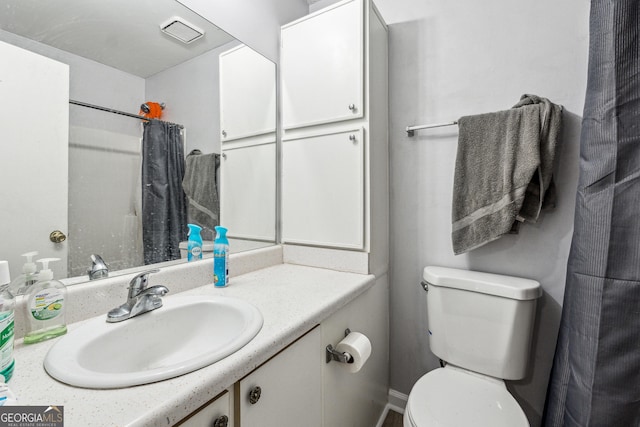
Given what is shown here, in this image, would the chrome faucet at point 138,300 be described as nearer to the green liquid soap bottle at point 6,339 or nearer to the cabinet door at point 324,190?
the green liquid soap bottle at point 6,339

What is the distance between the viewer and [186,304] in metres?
0.87

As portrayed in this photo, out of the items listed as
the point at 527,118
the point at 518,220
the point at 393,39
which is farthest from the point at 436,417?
the point at 393,39

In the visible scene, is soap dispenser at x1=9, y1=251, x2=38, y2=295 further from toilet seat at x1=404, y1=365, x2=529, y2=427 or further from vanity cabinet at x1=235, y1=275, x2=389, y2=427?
toilet seat at x1=404, y1=365, x2=529, y2=427

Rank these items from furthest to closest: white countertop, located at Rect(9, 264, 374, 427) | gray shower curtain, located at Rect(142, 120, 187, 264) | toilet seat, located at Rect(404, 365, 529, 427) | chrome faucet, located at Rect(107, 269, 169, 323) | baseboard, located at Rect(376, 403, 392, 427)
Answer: baseboard, located at Rect(376, 403, 392, 427) < gray shower curtain, located at Rect(142, 120, 187, 264) < toilet seat, located at Rect(404, 365, 529, 427) < chrome faucet, located at Rect(107, 269, 169, 323) < white countertop, located at Rect(9, 264, 374, 427)

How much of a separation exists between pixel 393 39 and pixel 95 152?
1447 mm

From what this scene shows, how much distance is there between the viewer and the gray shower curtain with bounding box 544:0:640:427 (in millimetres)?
857

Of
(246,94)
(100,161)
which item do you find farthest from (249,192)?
(100,161)

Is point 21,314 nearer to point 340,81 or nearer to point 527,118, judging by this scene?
point 340,81

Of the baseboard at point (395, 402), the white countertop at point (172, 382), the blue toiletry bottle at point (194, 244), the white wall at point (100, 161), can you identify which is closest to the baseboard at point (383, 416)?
the baseboard at point (395, 402)

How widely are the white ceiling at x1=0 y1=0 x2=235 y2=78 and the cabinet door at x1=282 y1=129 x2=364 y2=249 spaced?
2.05ft

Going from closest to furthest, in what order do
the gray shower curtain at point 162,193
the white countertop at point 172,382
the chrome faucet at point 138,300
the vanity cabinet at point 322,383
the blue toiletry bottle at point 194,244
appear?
the white countertop at point 172,382 → the vanity cabinet at point 322,383 → the chrome faucet at point 138,300 → the gray shower curtain at point 162,193 → the blue toiletry bottle at point 194,244

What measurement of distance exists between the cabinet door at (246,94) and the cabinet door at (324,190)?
19 cm

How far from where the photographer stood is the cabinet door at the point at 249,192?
1.31 metres

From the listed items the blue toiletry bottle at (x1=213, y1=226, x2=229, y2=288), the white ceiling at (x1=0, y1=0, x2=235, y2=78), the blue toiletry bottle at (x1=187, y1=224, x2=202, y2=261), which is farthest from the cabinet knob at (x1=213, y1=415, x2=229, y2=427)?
the white ceiling at (x1=0, y1=0, x2=235, y2=78)
